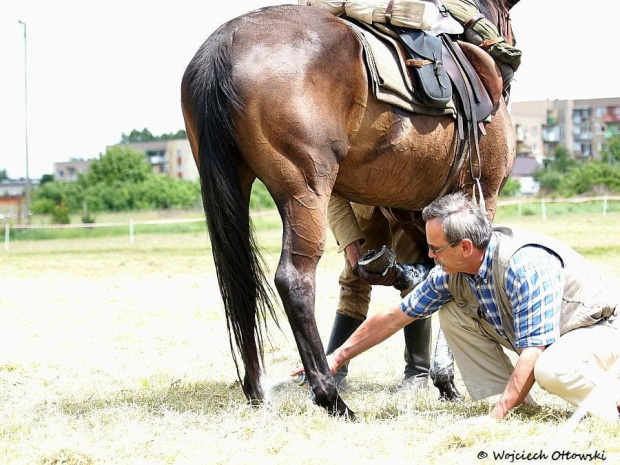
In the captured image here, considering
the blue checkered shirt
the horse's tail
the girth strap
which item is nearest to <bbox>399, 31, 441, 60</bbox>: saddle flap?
the girth strap

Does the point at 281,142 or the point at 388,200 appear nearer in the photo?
the point at 281,142

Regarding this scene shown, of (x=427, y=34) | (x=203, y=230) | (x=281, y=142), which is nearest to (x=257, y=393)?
(x=281, y=142)

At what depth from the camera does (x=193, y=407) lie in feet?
14.3

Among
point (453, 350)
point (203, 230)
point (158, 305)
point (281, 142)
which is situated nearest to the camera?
point (281, 142)

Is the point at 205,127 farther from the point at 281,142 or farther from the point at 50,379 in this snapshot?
the point at 50,379

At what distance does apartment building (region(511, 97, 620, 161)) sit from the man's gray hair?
8409 centimetres

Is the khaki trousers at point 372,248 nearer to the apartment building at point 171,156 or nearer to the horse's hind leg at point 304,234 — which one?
the horse's hind leg at point 304,234

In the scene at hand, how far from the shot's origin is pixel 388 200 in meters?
4.56

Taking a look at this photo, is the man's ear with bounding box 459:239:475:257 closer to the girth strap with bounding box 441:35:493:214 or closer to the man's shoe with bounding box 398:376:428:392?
the girth strap with bounding box 441:35:493:214

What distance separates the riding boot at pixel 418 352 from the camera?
5.24 metres

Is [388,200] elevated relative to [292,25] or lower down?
lower down

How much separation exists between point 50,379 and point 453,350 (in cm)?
266

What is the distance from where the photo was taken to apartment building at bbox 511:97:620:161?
3516 inches

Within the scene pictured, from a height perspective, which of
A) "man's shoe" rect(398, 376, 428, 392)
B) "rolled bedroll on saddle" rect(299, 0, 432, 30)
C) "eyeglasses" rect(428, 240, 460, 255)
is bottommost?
"man's shoe" rect(398, 376, 428, 392)
